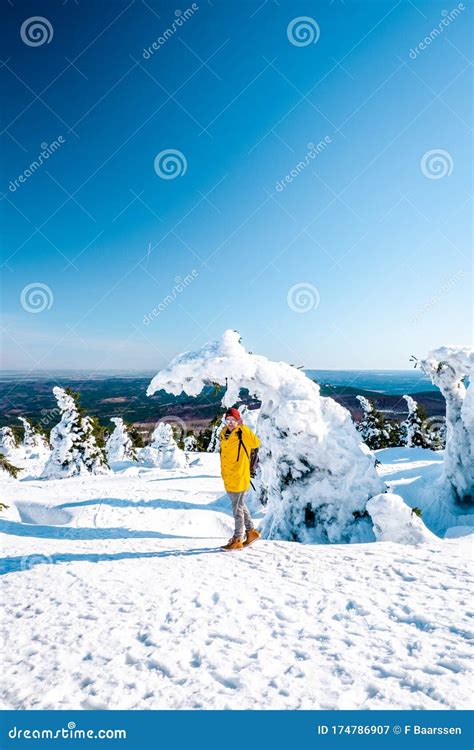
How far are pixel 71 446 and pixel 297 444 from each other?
74.0 ft

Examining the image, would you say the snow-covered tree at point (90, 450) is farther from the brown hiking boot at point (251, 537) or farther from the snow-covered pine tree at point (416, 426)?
the snow-covered pine tree at point (416, 426)

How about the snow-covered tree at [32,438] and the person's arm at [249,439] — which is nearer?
the person's arm at [249,439]

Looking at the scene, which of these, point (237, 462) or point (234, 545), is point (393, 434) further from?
point (237, 462)

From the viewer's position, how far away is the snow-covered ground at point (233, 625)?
3373mm

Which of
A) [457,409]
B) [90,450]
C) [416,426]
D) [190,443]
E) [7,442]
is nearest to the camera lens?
[457,409]

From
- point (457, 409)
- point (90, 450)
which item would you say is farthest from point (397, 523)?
point (90, 450)

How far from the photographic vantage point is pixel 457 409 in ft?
45.5

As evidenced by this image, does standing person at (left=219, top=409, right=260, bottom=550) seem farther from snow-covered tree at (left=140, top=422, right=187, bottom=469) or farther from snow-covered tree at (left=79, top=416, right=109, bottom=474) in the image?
snow-covered tree at (left=140, top=422, right=187, bottom=469)

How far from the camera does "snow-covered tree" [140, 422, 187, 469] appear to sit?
A: 30.5 metres

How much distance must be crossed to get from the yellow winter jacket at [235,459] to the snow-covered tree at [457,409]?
9.74m

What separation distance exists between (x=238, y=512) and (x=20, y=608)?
153 inches

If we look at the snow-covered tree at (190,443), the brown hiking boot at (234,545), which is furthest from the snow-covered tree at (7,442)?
the brown hiking boot at (234,545)

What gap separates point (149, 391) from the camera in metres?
9.16

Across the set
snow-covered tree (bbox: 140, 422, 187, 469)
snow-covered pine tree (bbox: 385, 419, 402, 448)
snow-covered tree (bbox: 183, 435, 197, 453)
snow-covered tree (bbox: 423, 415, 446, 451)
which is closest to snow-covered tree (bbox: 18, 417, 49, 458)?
snow-covered tree (bbox: 183, 435, 197, 453)
